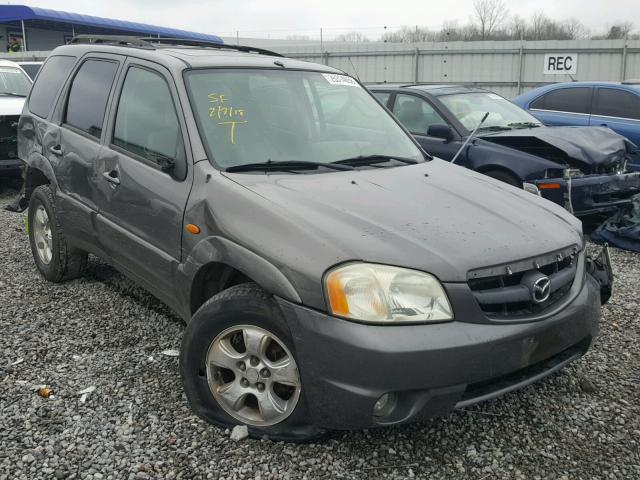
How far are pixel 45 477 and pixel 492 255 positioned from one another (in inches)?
81.6

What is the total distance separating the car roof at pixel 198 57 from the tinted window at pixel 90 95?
0.13 meters

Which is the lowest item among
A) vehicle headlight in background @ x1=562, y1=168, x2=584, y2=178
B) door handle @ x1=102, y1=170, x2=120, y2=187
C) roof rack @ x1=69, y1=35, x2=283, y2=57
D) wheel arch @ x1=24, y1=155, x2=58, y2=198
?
vehicle headlight in background @ x1=562, y1=168, x2=584, y2=178

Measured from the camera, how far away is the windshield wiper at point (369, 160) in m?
3.52

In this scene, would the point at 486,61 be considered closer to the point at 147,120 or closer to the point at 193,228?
the point at 147,120

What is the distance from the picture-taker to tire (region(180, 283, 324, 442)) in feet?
8.68

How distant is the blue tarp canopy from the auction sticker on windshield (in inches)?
1402

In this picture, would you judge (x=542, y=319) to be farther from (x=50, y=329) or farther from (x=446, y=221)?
(x=50, y=329)

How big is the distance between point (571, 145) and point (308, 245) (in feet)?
16.0

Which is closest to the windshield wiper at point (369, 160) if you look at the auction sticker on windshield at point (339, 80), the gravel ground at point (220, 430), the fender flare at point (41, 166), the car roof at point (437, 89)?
the auction sticker on windshield at point (339, 80)

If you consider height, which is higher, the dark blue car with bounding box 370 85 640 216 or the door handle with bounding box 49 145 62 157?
the door handle with bounding box 49 145 62 157

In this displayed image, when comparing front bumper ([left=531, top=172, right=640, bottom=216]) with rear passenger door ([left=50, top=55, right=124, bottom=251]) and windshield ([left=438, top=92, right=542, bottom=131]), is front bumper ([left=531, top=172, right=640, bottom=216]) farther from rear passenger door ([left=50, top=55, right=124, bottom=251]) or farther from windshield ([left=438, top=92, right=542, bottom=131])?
rear passenger door ([left=50, top=55, right=124, bottom=251])

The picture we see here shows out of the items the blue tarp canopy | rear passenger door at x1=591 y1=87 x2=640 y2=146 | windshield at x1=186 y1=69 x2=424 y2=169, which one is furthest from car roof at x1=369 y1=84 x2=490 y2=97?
the blue tarp canopy

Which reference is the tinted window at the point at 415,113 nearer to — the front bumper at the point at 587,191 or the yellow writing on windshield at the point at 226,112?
the front bumper at the point at 587,191

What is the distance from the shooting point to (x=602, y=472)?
268cm
